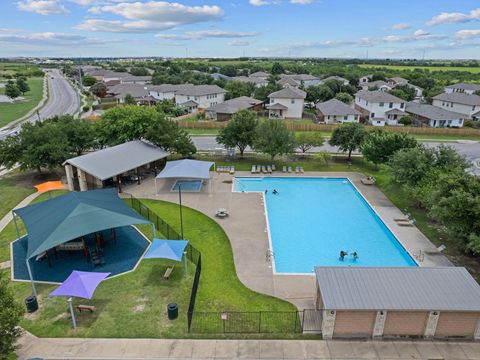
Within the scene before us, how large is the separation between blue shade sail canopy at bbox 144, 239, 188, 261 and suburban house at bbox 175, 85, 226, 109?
6497 centimetres

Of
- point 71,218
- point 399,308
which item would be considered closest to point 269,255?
point 399,308

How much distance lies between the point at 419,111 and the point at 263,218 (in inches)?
2201

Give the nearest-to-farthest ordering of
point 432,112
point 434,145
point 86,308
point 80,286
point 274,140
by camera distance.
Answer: point 80,286
point 86,308
point 274,140
point 434,145
point 432,112

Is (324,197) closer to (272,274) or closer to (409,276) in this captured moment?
(272,274)

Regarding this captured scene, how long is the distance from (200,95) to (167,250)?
6607cm

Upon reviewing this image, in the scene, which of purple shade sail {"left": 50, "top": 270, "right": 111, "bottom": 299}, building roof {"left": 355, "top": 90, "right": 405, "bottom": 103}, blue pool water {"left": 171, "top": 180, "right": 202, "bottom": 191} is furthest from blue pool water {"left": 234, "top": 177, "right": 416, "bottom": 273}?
building roof {"left": 355, "top": 90, "right": 405, "bottom": 103}

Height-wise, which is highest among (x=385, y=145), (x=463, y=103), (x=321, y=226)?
(x=463, y=103)

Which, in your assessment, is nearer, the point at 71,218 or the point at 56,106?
the point at 71,218

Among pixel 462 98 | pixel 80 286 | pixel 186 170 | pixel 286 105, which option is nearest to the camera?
pixel 80 286

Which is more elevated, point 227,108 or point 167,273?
point 227,108

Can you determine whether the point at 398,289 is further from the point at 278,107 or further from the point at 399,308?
the point at 278,107

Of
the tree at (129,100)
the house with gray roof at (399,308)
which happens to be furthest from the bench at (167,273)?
the tree at (129,100)

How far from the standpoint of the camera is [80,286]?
1642 cm

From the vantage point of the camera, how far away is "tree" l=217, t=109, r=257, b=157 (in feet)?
135
